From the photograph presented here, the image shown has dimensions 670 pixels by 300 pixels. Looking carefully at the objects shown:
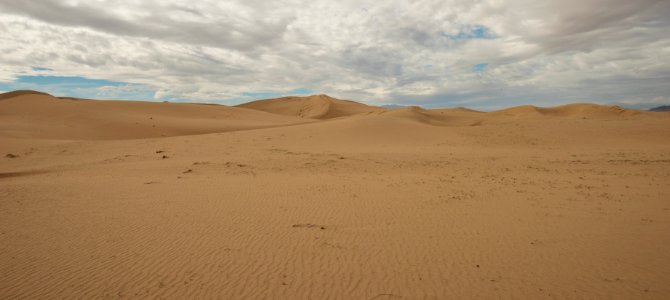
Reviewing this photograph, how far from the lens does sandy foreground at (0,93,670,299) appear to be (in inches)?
177

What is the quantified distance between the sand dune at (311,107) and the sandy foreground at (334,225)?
123 feet

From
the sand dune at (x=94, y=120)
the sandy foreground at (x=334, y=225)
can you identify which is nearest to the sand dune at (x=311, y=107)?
the sand dune at (x=94, y=120)

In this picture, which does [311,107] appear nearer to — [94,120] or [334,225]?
[94,120]

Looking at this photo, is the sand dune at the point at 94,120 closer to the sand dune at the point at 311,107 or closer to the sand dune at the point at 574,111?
the sand dune at the point at 311,107

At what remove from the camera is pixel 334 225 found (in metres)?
6.76

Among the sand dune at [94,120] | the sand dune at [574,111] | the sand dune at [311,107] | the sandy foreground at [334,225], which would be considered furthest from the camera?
the sand dune at [311,107]

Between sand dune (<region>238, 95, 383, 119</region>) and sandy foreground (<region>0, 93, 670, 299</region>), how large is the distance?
37559 mm

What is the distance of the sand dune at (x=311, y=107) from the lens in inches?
2112

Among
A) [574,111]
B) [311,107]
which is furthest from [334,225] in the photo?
[574,111]

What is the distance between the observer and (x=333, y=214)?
7445mm

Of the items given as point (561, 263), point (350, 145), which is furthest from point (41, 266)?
point (350, 145)

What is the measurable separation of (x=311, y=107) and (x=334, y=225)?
52463 mm

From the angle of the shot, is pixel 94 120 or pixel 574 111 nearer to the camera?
pixel 94 120

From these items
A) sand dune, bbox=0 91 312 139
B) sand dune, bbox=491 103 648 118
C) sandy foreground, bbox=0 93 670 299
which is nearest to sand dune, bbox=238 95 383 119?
sand dune, bbox=0 91 312 139
